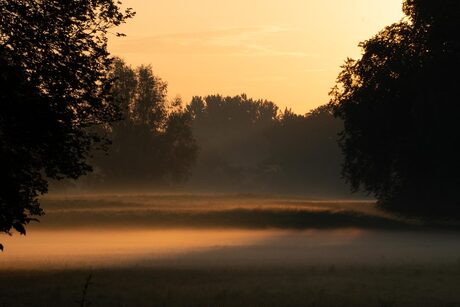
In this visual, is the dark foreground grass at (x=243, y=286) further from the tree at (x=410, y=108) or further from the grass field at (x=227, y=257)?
the tree at (x=410, y=108)

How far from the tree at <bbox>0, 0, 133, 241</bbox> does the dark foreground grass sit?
9.31 feet

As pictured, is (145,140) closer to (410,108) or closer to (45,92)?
(410,108)

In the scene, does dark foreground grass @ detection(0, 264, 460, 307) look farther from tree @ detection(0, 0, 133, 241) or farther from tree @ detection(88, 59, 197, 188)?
tree @ detection(88, 59, 197, 188)

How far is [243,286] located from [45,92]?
7.93 meters

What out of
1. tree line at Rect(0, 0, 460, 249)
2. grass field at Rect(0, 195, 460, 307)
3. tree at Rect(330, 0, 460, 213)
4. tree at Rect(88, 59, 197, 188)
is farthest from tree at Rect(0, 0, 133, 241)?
tree at Rect(88, 59, 197, 188)

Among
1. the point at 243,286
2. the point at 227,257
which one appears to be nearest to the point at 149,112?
the point at 227,257

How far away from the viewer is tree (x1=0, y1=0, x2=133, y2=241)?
2244cm

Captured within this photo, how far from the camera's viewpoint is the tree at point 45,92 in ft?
73.6

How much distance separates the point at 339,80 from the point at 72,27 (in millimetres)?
41737

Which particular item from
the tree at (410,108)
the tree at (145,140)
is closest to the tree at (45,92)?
the tree at (410,108)

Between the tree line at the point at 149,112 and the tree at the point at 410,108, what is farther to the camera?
the tree at the point at 410,108

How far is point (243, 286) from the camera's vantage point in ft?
89.8

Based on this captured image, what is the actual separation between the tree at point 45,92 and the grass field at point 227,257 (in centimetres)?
315

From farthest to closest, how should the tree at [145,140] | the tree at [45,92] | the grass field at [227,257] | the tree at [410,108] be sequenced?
the tree at [145,140], the tree at [410,108], the grass field at [227,257], the tree at [45,92]
